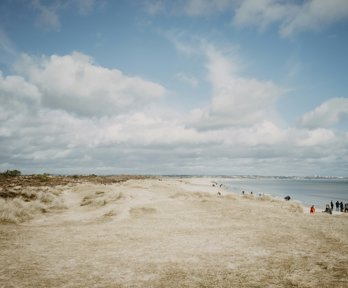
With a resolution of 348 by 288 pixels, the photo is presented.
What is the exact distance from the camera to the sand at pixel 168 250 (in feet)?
34.9

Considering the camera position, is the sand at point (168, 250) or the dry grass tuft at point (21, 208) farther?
the dry grass tuft at point (21, 208)

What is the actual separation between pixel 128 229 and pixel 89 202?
1514 cm

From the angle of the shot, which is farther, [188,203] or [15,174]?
[15,174]

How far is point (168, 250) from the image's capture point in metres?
14.7

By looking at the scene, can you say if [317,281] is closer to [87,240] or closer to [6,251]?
[87,240]

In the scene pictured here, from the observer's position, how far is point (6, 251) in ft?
46.3

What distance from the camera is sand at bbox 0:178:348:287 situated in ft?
34.9

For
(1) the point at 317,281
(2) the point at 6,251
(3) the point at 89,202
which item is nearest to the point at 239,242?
(1) the point at 317,281

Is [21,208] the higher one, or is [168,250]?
[21,208]

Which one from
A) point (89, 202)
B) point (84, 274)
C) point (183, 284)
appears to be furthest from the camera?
point (89, 202)

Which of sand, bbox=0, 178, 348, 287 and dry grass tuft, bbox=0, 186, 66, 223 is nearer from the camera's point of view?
sand, bbox=0, 178, 348, 287

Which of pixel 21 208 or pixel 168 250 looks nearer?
pixel 168 250

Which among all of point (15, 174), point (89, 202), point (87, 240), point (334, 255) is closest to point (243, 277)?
point (334, 255)

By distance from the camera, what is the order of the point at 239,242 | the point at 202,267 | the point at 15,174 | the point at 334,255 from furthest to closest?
the point at 15,174, the point at 239,242, the point at 334,255, the point at 202,267
